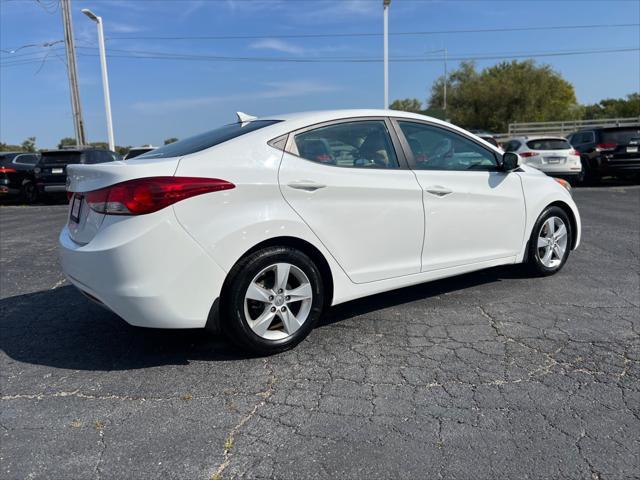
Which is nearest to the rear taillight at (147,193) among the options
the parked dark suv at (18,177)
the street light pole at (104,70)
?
the parked dark suv at (18,177)

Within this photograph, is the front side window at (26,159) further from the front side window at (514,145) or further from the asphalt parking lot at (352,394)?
the front side window at (514,145)

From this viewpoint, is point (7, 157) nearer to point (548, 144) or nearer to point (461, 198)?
point (461, 198)

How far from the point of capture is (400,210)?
3.96 m

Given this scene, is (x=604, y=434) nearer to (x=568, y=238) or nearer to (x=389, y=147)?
(x=389, y=147)

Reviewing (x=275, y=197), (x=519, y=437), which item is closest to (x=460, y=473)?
(x=519, y=437)

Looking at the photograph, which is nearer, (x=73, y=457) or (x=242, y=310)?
(x=73, y=457)

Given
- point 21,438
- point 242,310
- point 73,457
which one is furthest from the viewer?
point 242,310

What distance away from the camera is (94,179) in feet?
10.8

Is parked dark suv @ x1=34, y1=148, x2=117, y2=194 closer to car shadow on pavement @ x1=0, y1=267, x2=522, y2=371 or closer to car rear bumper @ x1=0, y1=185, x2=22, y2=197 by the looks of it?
car rear bumper @ x1=0, y1=185, x2=22, y2=197

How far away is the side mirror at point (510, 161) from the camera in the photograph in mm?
4637

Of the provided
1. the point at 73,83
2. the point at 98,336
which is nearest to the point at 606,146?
the point at 98,336

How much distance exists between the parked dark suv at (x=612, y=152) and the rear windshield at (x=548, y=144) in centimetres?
96

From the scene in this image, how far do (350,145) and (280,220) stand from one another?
91 centimetres

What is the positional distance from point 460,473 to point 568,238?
382 centimetres
